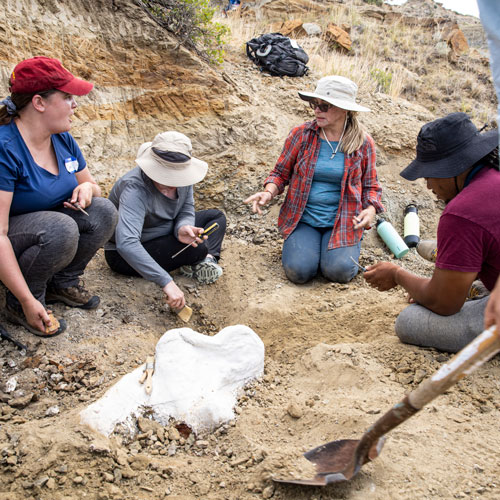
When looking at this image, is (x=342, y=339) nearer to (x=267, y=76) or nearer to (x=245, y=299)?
(x=245, y=299)

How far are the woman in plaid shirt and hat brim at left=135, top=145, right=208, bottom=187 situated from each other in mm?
640

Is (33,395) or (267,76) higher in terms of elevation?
(267,76)

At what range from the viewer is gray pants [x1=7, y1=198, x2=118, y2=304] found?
8.88 feet

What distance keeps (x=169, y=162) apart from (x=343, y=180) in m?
1.42

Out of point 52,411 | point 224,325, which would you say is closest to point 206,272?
point 224,325

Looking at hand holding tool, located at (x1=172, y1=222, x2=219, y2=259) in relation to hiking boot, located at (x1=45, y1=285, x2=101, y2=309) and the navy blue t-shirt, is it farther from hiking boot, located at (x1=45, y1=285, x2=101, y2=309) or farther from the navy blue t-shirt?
the navy blue t-shirt

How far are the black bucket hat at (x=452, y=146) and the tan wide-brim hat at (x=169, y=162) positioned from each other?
59.7 inches

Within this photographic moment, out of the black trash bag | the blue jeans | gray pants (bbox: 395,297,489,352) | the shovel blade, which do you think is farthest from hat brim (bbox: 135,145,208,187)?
the black trash bag

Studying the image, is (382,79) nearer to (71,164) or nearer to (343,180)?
(343,180)

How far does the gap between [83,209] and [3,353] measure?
0.94 metres

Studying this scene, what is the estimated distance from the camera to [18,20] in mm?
4180

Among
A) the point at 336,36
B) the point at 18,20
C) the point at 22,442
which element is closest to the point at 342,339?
the point at 22,442

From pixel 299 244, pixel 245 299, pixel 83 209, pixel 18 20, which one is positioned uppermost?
pixel 18 20

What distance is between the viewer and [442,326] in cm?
261
